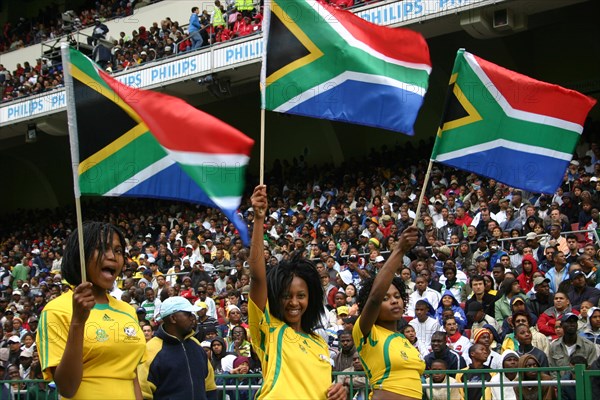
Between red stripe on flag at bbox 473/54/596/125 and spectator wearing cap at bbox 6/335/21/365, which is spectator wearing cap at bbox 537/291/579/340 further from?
spectator wearing cap at bbox 6/335/21/365

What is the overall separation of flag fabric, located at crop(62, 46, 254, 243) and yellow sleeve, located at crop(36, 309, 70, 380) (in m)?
0.80

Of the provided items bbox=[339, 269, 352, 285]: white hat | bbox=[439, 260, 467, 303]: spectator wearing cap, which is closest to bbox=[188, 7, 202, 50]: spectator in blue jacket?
bbox=[339, 269, 352, 285]: white hat

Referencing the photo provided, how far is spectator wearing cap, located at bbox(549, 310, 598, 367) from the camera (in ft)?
26.3

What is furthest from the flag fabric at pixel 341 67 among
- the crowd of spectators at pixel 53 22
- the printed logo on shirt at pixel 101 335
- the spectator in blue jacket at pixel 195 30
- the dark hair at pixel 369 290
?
the crowd of spectators at pixel 53 22

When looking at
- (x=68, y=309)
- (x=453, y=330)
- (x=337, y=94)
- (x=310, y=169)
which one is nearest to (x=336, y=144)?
(x=310, y=169)

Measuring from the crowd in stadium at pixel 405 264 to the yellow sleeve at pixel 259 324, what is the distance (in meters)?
1.39

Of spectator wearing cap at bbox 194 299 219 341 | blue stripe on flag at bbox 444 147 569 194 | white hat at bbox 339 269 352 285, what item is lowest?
spectator wearing cap at bbox 194 299 219 341

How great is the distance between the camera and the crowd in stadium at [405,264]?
8898 mm

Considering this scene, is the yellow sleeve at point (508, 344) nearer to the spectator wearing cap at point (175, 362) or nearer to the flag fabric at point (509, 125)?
the flag fabric at point (509, 125)

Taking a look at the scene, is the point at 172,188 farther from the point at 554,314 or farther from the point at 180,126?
the point at 554,314

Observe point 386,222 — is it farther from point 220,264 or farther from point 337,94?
point 337,94

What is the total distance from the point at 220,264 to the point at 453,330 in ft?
21.6

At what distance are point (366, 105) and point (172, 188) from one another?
1.61 m

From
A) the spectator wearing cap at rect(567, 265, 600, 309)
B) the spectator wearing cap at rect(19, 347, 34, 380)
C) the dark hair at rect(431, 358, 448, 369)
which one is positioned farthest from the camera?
the spectator wearing cap at rect(19, 347, 34, 380)
